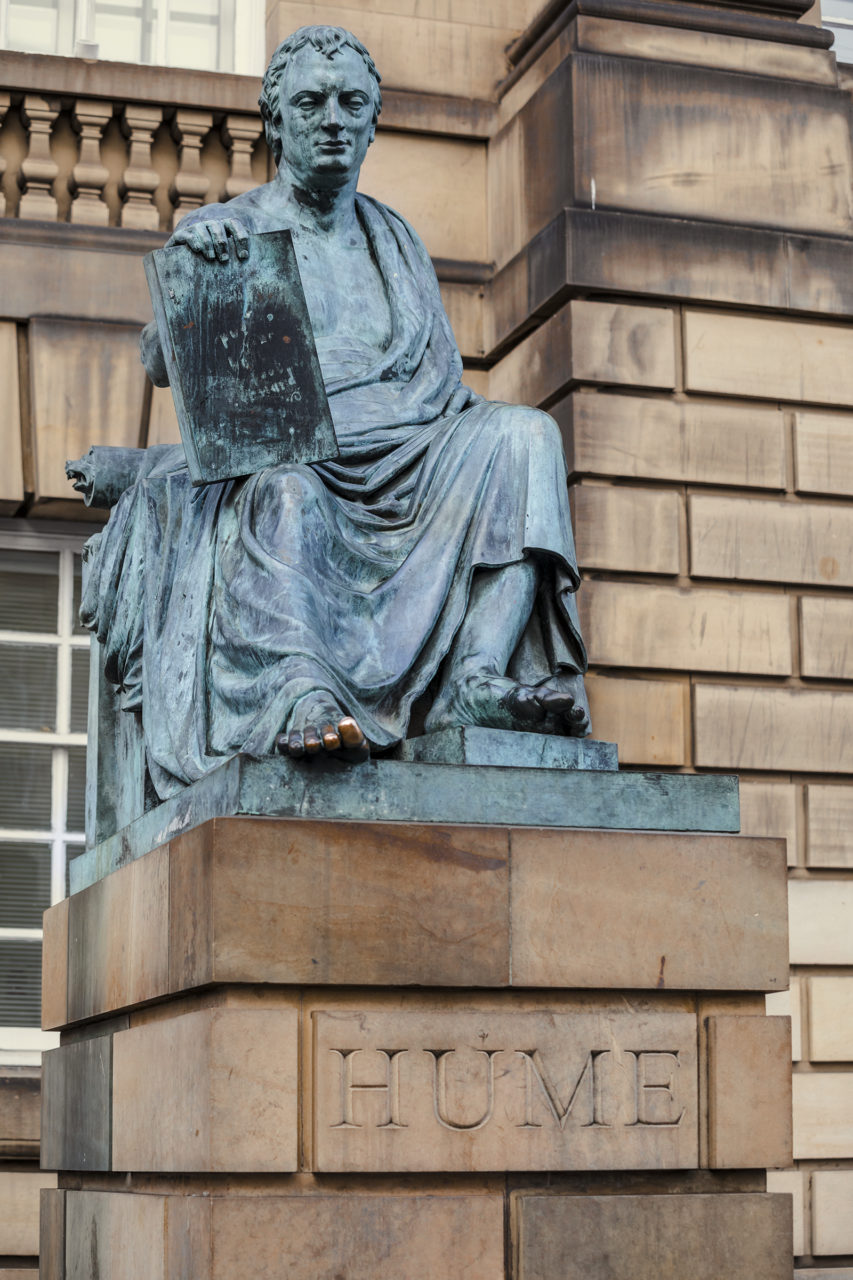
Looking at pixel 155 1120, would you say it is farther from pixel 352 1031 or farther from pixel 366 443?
pixel 366 443

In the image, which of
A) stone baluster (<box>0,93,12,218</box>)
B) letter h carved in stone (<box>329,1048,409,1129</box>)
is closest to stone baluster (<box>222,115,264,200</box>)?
stone baluster (<box>0,93,12,218</box>)

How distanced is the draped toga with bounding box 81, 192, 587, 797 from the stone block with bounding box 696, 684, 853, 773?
4.62m

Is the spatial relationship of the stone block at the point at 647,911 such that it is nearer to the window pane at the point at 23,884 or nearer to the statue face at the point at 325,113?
A: the statue face at the point at 325,113

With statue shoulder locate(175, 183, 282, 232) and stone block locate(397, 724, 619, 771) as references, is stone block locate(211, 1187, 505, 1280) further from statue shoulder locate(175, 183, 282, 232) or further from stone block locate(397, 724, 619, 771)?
statue shoulder locate(175, 183, 282, 232)

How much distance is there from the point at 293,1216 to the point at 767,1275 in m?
1.31

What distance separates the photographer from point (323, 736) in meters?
5.66

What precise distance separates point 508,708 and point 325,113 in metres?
2.38

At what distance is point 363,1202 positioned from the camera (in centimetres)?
546

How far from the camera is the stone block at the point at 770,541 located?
1171 centimetres

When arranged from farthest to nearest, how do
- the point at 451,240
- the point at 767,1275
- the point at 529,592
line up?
the point at 451,240, the point at 529,592, the point at 767,1275

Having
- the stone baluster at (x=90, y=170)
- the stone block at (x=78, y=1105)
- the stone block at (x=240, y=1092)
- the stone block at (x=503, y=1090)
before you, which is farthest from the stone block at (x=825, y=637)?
the stone block at (x=240, y=1092)

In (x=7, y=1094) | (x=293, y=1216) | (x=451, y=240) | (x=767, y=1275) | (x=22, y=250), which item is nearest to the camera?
(x=293, y=1216)

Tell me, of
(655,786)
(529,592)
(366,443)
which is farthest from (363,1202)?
(366,443)

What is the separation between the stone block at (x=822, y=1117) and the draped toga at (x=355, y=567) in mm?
5221
